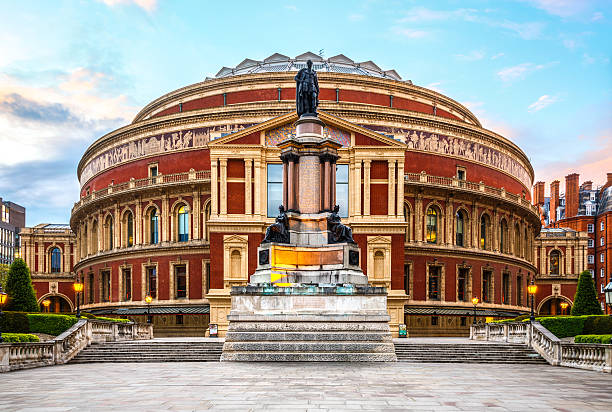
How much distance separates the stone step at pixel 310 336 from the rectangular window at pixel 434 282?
31525mm

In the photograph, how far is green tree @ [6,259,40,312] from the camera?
41.0 metres

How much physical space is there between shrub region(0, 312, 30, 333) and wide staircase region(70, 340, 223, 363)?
4.96 metres

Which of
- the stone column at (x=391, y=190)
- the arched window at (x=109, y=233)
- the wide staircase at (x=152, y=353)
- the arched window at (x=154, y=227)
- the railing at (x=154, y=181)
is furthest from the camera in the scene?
the arched window at (x=109, y=233)

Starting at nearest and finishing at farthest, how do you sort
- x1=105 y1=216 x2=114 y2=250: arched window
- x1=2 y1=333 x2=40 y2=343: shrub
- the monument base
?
the monument base → x1=2 y1=333 x2=40 y2=343: shrub → x1=105 y1=216 x2=114 y2=250: arched window

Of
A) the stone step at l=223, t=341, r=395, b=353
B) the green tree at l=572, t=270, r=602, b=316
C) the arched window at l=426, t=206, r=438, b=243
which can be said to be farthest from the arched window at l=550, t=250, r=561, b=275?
the stone step at l=223, t=341, r=395, b=353

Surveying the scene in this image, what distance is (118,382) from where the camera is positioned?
727 inches

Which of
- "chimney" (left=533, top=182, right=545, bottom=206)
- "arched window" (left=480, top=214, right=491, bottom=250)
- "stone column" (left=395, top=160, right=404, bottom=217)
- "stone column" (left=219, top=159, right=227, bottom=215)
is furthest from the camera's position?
"chimney" (left=533, top=182, right=545, bottom=206)

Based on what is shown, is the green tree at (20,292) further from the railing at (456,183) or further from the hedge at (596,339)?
the hedge at (596,339)

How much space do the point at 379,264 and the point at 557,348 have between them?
70.8 ft

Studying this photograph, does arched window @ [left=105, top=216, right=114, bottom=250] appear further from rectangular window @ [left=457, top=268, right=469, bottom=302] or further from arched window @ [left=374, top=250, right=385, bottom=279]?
rectangular window @ [left=457, top=268, right=469, bottom=302]

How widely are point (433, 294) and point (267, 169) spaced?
18494 millimetres

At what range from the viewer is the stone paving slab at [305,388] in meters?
13.7

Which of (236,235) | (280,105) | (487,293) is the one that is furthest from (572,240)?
(236,235)

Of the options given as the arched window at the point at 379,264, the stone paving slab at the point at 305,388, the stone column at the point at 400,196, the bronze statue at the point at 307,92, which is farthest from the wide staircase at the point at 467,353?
the stone column at the point at 400,196
